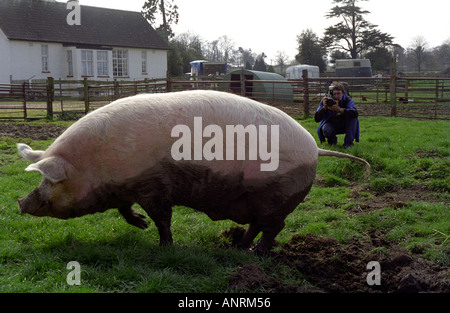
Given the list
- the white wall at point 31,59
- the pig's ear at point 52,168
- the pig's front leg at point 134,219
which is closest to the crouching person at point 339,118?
the pig's front leg at point 134,219

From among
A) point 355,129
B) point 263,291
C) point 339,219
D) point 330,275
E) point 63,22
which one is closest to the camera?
point 263,291

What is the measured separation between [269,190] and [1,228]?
108 inches

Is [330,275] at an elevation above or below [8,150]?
below

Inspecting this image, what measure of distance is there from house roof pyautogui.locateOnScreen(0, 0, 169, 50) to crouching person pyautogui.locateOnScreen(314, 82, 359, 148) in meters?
29.2

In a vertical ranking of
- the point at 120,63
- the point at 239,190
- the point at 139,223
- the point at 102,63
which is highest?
the point at 120,63

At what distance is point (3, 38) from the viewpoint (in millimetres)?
31781

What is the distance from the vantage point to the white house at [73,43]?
1272 inches

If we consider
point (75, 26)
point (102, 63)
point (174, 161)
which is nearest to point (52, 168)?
point (174, 161)

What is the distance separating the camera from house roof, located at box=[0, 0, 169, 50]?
108 feet

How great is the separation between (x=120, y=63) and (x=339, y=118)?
106ft

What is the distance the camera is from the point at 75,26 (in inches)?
1401

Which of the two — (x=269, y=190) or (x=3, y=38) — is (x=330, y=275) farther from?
(x=3, y=38)

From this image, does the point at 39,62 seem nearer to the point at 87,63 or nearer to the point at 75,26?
the point at 87,63

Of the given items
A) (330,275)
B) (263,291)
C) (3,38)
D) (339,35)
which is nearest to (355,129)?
(330,275)
